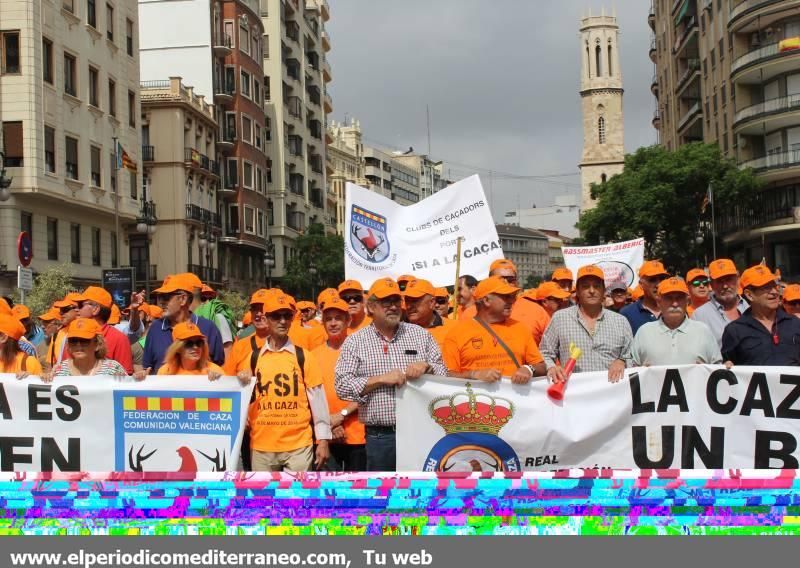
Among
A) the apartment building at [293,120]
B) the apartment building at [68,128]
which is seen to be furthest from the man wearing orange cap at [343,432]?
the apartment building at [293,120]

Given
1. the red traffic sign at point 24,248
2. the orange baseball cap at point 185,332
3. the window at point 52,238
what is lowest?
the orange baseball cap at point 185,332

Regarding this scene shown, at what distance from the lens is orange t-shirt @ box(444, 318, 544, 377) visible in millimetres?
6605

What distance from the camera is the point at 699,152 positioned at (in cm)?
5159

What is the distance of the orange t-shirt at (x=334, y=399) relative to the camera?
6.93m

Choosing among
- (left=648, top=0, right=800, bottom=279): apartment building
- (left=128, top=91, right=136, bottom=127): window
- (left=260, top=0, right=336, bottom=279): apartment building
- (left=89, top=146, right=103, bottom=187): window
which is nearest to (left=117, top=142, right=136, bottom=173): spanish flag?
(left=89, top=146, right=103, bottom=187): window

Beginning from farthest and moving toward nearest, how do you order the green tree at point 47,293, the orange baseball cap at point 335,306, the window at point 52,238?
the window at point 52,238 < the green tree at point 47,293 < the orange baseball cap at point 335,306

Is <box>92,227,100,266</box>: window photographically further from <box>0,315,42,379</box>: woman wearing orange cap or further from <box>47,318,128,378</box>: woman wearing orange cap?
<box>47,318,128,378</box>: woman wearing orange cap

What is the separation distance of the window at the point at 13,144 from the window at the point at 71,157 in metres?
2.80

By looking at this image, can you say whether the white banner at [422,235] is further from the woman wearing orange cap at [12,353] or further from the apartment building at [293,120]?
the apartment building at [293,120]

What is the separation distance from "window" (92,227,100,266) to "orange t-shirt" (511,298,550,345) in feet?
110

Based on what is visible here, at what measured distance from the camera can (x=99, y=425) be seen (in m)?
6.96

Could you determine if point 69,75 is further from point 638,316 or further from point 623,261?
point 638,316
